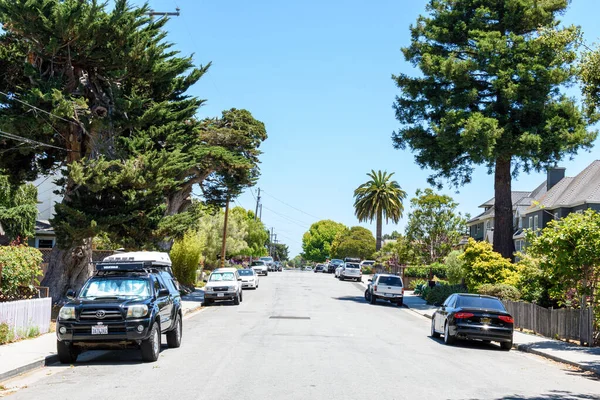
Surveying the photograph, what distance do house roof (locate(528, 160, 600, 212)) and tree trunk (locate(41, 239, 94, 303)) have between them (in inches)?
1308

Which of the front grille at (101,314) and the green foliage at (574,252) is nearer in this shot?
the front grille at (101,314)

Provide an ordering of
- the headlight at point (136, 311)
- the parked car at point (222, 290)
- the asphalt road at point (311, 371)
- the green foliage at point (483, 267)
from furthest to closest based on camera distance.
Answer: the parked car at point (222, 290) < the green foliage at point (483, 267) < the headlight at point (136, 311) < the asphalt road at point (311, 371)

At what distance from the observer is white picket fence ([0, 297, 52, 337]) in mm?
16938

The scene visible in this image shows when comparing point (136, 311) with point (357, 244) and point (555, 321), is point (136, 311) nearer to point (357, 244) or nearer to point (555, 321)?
point (555, 321)

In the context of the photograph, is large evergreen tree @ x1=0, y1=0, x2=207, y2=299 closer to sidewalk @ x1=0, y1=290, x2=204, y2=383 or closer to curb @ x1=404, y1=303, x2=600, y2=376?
sidewalk @ x1=0, y1=290, x2=204, y2=383

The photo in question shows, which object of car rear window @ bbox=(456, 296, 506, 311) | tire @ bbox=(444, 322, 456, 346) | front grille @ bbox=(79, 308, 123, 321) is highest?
car rear window @ bbox=(456, 296, 506, 311)

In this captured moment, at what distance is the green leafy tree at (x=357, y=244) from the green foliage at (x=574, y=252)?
98880 mm

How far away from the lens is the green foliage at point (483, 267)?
32781 mm

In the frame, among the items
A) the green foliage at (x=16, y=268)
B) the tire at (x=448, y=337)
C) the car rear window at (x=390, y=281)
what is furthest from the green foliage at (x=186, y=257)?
the tire at (x=448, y=337)

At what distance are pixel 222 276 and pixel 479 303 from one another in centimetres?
1831

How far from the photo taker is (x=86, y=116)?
24859mm

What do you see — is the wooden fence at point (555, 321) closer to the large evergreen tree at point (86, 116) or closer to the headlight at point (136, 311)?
the headlight at point (136, 311)

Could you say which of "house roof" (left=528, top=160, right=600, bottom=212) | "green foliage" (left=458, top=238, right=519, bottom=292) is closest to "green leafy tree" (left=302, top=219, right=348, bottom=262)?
"house roof" (left=528, top=160, right=600, bottom=212)

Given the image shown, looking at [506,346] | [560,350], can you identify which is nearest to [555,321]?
[506,346]
